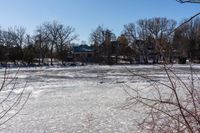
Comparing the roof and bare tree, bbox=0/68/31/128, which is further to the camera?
the roof

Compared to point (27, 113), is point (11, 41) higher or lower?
higher

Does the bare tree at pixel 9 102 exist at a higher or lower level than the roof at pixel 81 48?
lower

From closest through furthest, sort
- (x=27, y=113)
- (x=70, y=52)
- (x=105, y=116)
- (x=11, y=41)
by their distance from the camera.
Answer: (x=105, y=116) → (x=27, y=113) → (x=11, y=41) → (x=70, y=52)

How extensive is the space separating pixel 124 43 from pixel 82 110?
2661 inches

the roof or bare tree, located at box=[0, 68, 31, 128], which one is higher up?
the roof

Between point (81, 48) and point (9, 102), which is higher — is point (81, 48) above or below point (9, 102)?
above

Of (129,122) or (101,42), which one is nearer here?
(129,122)

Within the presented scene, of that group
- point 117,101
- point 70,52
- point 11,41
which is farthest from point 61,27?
point 117,101

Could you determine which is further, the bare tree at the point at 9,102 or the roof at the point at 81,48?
the roof at the point at 81,48

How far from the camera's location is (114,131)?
8258mm

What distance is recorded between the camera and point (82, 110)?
11.3m

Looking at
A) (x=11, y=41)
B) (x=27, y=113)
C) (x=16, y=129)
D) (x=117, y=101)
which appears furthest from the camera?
(x=11, y=41)

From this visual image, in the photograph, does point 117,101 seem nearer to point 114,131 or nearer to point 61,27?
point 114,131

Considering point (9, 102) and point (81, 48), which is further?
point (81, 48)
